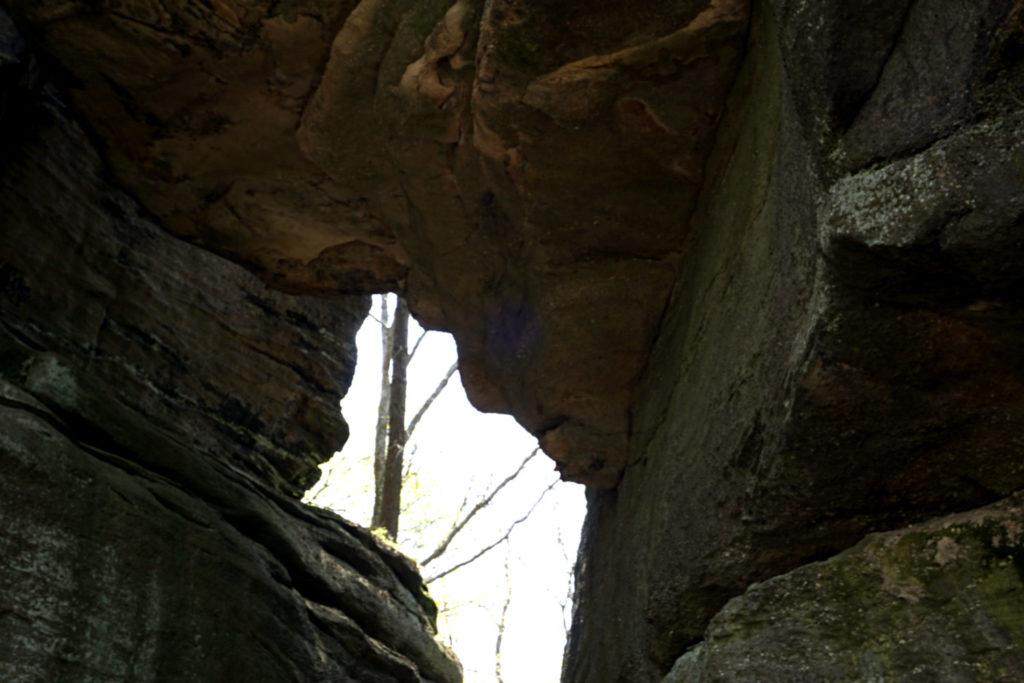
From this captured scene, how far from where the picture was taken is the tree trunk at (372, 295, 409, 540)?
14.5 metres

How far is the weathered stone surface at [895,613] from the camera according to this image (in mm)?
3020

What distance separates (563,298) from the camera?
5281 millimetres

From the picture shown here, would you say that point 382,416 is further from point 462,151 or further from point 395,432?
point 462,151

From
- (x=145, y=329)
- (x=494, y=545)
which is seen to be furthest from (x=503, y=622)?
(x=145, y=329)

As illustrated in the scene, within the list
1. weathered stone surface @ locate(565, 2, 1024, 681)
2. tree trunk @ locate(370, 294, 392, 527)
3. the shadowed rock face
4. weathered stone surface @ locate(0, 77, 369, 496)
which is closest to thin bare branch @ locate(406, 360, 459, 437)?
tree trunk @ locate(370, 294, 392, 527)

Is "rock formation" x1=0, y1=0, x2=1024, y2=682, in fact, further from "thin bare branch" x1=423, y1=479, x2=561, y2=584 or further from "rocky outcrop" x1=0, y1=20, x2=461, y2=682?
"thin bare branch" x1=423, y1=479, x2=561, y2=584

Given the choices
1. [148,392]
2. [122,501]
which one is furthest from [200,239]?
[122,501]

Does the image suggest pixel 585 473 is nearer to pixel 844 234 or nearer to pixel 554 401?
pixel 554 401

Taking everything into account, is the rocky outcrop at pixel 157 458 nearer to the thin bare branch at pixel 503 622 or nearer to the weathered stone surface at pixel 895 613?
the weathered stone surface at pixel 895 613

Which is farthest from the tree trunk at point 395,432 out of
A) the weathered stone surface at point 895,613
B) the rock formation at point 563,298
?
the weathered stone surface at point 895,613

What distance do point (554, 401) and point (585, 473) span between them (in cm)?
51

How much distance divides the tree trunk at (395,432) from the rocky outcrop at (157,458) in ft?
19.0

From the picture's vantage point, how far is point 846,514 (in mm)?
3494

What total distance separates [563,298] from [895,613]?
2603mm
